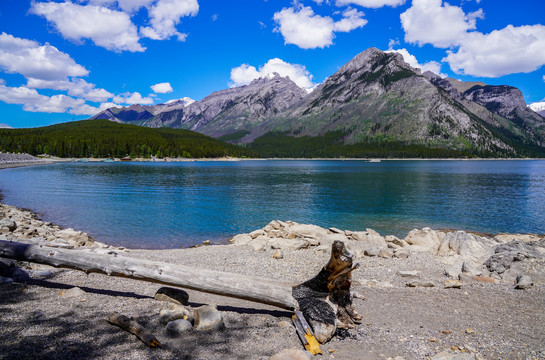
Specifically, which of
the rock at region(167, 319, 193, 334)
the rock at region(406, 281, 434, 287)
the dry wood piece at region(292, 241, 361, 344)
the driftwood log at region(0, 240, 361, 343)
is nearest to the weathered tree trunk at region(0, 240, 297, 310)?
the driftwood log at region(0, 240, 361, 343)

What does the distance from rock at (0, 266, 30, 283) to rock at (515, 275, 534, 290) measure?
18329mm

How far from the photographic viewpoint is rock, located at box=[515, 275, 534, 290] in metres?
11.8

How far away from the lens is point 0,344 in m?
6.34

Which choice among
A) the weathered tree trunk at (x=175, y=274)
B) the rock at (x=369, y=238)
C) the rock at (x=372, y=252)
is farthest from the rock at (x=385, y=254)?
the weathered tree trunk at (x=175, y=274)

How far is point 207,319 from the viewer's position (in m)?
7.97

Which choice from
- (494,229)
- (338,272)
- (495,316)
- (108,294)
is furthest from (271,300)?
(494,229)

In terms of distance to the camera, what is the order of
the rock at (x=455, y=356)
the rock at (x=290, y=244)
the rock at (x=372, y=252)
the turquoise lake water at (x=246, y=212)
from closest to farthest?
the rock at (x=455, y=356) < the rock at (x=372, y=252) < the rock at (x=290, y=244) < the turquoise lake water at (x=246, y=212)

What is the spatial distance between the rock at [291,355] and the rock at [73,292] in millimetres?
6600

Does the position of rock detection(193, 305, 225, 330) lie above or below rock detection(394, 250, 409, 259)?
above

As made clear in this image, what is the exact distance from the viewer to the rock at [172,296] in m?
9.30

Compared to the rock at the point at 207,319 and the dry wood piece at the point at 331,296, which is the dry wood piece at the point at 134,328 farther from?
the dry wood piece at the point at 331,296

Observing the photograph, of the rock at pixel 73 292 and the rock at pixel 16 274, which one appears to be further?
the rock at pixel 16 274

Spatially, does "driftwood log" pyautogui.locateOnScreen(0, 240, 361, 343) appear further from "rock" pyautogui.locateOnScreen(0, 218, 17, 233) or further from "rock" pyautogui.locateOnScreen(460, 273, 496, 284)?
"rock" pyautogui.locateOnScreen(0, 218, 17, 233)

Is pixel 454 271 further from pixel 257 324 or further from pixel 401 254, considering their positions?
pixel 257 324
